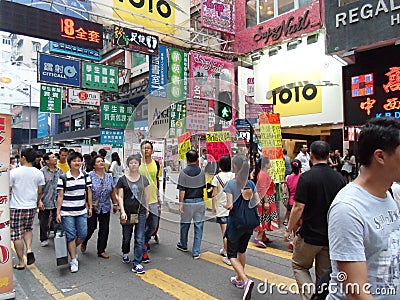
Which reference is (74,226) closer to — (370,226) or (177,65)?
(370,226)

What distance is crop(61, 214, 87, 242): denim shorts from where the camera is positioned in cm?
438

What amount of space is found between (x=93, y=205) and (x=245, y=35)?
38.7 feet

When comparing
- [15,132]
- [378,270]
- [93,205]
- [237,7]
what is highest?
[237,7]

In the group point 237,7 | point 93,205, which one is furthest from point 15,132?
point 93,205

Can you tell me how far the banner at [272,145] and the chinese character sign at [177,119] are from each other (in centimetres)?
152

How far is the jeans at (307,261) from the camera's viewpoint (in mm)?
2758

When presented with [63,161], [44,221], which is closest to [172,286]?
[44,221]

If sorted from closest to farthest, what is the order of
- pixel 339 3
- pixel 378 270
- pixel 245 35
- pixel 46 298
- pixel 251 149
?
1. pixel 378 270
2. pixel 46 298
3. pixel 251 149
4. pixel 339 3
5. pixel 245 35

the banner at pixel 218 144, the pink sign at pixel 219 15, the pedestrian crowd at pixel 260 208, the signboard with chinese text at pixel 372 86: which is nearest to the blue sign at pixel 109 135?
the pink sign at pixel 219 15

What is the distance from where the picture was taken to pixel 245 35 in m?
14.2

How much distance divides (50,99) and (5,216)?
1022cm

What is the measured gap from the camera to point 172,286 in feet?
12.6

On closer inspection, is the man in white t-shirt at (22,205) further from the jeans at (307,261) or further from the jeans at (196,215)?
the jeans at (307,261)

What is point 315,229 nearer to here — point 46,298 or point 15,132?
point 46,298
